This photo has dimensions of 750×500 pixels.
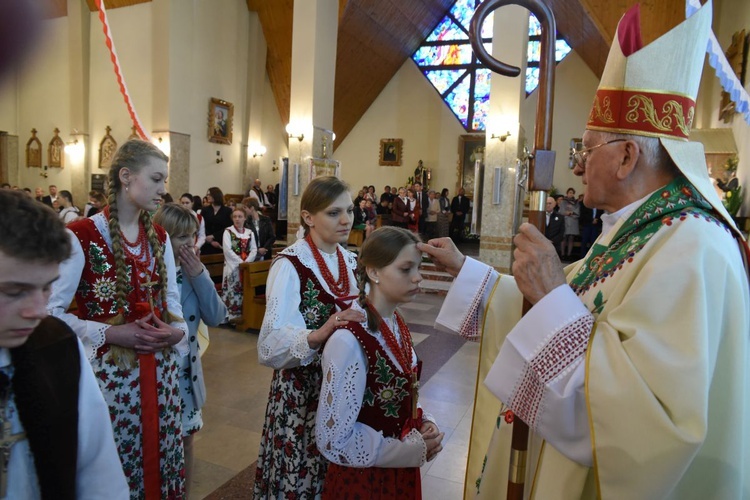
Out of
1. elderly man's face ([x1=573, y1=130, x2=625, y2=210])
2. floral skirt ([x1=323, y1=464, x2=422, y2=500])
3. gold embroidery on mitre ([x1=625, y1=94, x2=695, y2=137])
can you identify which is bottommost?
floral skirt ([x1=323, y1=464, x2=422, y2=500])

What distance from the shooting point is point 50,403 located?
41.9 inches

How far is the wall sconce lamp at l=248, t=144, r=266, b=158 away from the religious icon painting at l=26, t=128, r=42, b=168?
20.2ft

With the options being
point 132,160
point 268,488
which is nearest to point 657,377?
point 268,488

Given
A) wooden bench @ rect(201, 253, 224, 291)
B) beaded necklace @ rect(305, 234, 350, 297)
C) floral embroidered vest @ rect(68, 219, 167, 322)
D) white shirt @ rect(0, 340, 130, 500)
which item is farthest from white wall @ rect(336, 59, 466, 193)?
white shirt @ rect(0, 340, 130, 500)

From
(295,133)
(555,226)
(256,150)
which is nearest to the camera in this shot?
(295,133)

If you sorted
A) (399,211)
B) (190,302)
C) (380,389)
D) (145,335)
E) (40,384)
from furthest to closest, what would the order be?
(399,211)
(190,302)
(145,335)
(380,389)
(40,384)

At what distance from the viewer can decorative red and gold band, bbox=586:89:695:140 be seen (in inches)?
54.9

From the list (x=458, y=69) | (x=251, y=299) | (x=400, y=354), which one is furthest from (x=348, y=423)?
(x=458, y=69)

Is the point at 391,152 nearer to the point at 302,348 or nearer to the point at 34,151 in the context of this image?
the point at 34,151

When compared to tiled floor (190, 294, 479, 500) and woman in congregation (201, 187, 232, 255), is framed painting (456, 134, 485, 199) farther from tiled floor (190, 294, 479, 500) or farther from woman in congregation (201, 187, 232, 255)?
tiled floor (190, 294, 479, 500)

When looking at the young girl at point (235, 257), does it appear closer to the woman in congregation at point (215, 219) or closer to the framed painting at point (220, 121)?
the woman in congregation at point (215, 219)

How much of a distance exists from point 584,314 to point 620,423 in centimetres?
26

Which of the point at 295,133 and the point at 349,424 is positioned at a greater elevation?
the point at 295,133

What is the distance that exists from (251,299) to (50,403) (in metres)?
5.33
